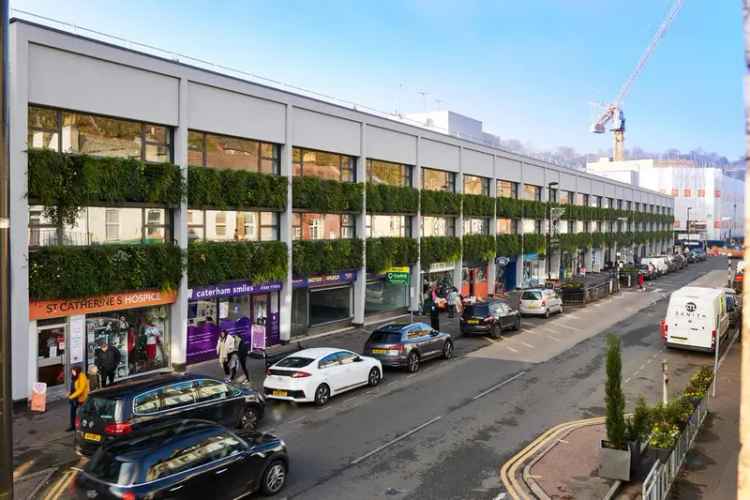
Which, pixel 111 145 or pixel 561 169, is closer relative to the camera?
pixel 111 145

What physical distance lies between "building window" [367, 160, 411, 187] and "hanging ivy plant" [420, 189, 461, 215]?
4.54 ft

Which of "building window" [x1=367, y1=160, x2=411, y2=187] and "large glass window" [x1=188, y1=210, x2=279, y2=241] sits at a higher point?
"building window" [x1=367, y1=160, x2=411, y2=187]

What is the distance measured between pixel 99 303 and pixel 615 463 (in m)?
14.9

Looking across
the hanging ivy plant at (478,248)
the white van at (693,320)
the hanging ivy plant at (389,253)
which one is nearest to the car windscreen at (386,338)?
the hanging ivy plant at (389,253)

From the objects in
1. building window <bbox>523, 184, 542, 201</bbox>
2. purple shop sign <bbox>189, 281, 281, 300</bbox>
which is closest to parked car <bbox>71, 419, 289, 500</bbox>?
purple shop sign <bbox>189, 281, 281, 300</bbox>

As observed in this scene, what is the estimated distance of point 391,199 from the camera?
1277 inches

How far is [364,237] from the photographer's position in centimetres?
3083

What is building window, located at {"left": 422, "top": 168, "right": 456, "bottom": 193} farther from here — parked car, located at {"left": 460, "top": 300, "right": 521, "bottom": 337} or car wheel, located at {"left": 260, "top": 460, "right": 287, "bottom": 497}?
car wheel, located at {"left": 260, "top": 460, "right": 287, "bottom": 497}

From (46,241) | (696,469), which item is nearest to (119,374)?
(46,241)

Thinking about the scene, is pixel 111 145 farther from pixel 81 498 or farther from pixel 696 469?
pixel 696 469

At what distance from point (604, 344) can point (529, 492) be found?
1668 cm

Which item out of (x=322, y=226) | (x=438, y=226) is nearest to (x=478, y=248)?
(x=438, y=226)

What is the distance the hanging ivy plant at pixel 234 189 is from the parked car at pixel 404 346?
7122 mm

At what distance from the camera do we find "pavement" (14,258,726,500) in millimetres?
11617
